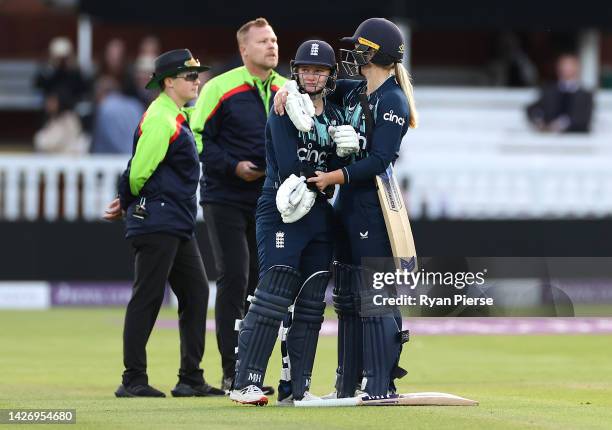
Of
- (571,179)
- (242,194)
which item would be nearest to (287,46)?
(571,179)

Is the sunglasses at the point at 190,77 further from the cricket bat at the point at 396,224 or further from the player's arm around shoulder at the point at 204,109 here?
the cricket bat at the point at 396,224

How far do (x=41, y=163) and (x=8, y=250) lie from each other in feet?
4.64

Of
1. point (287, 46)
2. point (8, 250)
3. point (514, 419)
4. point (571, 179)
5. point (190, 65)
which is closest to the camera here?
point (514, 419)

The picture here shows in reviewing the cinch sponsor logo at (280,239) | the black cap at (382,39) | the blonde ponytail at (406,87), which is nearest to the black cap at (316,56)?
the black cap at (382,39)

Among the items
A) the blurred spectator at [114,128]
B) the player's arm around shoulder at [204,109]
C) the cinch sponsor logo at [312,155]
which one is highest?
the blurred spectator at [114,128]

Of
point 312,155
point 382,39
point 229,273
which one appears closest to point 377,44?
point 382,39

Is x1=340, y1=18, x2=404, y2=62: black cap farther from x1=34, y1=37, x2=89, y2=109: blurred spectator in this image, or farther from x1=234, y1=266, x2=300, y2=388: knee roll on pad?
x1=34, y1=37, x2=89, y2=109: blurred spectator

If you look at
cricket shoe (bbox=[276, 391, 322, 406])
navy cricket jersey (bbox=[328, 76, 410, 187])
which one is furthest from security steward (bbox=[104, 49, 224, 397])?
navy cricket jersey (bbox=[328, 76, 410, 187])

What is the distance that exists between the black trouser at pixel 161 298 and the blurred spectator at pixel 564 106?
40.0 ft

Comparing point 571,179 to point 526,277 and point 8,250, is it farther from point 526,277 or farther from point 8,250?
point 526,277

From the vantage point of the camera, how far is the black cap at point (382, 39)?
891 cm

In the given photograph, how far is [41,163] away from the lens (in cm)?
1883

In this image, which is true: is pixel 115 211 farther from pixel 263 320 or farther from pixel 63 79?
pixel 63 79

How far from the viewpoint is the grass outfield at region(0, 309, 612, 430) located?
8359mm
